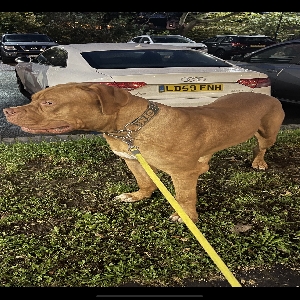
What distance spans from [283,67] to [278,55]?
1.59ft

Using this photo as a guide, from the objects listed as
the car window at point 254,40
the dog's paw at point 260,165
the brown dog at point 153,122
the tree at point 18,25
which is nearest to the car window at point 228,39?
the car window at point 254,40

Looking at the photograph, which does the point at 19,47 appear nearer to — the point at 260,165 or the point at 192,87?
the point at 192,87

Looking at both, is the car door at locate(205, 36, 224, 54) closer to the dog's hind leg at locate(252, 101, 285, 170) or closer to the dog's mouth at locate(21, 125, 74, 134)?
the dog's hind leg at locate(252, 101, 285, 170)

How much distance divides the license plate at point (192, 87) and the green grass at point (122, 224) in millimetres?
1000

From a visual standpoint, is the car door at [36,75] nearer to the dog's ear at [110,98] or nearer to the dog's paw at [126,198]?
the dog's paw at [126,198]

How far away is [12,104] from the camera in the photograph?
916 cm

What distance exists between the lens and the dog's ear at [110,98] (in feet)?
8.05

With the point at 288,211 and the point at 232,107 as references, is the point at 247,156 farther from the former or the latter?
the point at 232,107

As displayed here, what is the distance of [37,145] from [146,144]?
322 centimetres

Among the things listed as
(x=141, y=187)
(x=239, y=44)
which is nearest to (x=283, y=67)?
(x=141, y=187)
